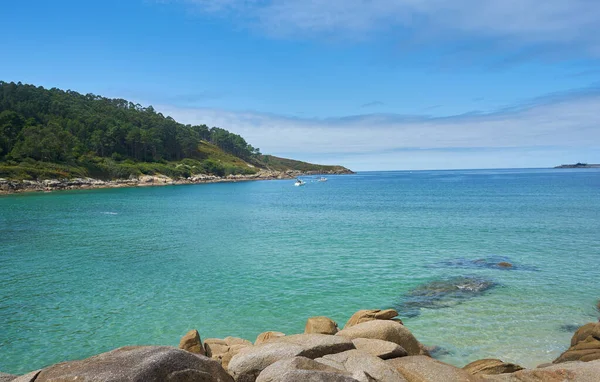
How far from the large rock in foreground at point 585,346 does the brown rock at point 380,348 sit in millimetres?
5939

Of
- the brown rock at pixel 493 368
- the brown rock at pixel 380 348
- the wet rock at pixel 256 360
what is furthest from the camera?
the brown rock at pixel 493 368

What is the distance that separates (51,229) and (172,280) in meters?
27.9

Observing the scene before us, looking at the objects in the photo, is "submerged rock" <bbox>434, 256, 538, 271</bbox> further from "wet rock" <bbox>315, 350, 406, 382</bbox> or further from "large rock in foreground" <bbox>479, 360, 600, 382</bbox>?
"wet rock" <bbox>315, 350, 406, 382</bbox>

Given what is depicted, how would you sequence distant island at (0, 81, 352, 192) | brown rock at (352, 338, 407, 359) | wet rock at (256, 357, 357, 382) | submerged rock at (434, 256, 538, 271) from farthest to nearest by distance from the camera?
1. distant island at (0, 81, 352, 192)
2. submerged rock at (434, 256, 538, 271)
3. brown rock at (352, 338, 407, 359)
4. wet rock at (256, 357, 357, 382)

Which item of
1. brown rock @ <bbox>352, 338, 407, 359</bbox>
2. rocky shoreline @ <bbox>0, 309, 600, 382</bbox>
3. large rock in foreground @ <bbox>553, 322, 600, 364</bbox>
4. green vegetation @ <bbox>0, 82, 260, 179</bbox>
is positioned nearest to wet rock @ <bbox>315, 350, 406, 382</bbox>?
rocky shoreline @ <bbox>0, 309, 600, 382</bbox>

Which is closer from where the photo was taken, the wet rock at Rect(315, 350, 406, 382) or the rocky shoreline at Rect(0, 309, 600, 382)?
the rocky shoreline at Rect(0, 309, 600, 382)

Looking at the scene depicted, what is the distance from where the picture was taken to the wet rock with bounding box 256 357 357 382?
6.84m

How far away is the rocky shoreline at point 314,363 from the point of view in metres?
7.11

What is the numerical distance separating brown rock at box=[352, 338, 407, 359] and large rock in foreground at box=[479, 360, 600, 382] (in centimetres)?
208

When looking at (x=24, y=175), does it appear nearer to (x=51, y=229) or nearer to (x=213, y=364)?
(x=51, y=229)

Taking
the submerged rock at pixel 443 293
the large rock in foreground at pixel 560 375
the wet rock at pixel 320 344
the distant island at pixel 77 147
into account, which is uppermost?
the distant island at pixel 77 147

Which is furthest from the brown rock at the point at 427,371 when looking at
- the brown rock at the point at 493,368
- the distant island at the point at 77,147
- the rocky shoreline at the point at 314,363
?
the distant island at the point at 77,147

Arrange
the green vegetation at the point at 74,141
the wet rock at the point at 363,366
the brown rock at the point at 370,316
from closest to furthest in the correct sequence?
the wet rock at the point at 363,366, the brown rock at the point at 370,316, the green vegetation at the point at 74,141

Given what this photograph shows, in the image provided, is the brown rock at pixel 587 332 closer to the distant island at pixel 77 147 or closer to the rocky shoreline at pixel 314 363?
the rocky shoreline at pixel 314 363
